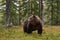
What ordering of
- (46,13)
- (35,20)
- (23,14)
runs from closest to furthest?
(35,20) < (23,14) < (46,13)

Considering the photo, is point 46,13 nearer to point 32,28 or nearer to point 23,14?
point 23,14

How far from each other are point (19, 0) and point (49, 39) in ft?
53.1

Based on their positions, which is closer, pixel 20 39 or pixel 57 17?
pixel 20 39

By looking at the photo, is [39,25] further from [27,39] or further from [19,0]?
[19,0]

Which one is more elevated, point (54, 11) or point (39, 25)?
point (39, 25)

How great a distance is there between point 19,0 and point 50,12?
4.39 metres

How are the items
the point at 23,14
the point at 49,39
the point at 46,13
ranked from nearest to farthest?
the point at 49,39, the point at 23,14, the point at 46,13

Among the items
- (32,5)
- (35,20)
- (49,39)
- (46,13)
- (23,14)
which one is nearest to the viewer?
(49,39)

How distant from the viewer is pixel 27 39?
34.7ft

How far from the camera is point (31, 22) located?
11820 millimetres

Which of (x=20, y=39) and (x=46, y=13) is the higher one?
(x=20, y=39)

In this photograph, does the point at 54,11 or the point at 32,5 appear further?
the point at 54,11

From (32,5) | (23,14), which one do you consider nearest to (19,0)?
(23,14)

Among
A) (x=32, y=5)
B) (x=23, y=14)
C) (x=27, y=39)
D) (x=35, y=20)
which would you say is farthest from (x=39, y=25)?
(x=23, y=14)
